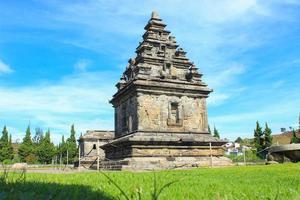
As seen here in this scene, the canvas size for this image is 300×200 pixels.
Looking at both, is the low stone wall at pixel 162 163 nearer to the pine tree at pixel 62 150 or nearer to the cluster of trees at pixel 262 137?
the cluster of trees at pixel 262 137

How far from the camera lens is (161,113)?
21.7 m

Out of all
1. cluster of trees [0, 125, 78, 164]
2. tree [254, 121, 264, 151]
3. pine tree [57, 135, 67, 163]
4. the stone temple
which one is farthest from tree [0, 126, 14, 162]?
tree [254, 121, 264, 151]

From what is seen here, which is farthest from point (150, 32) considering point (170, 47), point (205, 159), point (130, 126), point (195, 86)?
point (205, 159)

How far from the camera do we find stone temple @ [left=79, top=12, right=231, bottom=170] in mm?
20078

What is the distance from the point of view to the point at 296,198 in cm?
290

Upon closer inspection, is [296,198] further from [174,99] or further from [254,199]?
[174,99]

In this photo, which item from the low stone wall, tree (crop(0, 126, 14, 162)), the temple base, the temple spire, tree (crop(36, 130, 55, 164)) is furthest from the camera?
tree (crop(36, 130, 55, 164))

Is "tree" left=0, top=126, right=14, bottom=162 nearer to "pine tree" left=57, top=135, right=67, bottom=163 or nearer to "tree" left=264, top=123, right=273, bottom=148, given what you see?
"pine tree" left=57, top=135, right=67, bottom=163

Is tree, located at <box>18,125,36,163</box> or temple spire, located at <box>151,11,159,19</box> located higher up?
temple spire, located at <box>151,11,159,19</box>

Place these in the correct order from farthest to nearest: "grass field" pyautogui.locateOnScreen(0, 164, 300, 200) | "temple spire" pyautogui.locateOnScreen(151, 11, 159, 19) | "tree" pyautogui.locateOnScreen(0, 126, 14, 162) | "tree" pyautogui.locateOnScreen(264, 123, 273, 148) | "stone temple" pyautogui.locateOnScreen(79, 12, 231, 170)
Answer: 1. "tree" pyautogui.locateOnScreen(0, 126, 14, 162)
2. "tree" pyautogui.locateOnScreen(264, 123, 273, 148)
3. "temple spire" pyautogui.locateOnScreen(151, 11, 159, 19)
4. "stone temple" pyautogui.locateOnScreen(79, 12, 231, 170)
5. "grass field" pyautogui.locateOnScreen(0, 164, 300, 200)

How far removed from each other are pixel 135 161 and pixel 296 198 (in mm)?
16416

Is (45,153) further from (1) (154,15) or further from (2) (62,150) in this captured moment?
(1) (154,15)

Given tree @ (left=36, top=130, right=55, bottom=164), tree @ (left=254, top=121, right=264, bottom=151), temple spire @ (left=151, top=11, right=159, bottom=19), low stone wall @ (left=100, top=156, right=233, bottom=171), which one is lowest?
low stone wall @ (left=100, top=156, right=233, bottom=171)

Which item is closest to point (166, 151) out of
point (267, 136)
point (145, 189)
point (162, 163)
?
point (162, 163)
